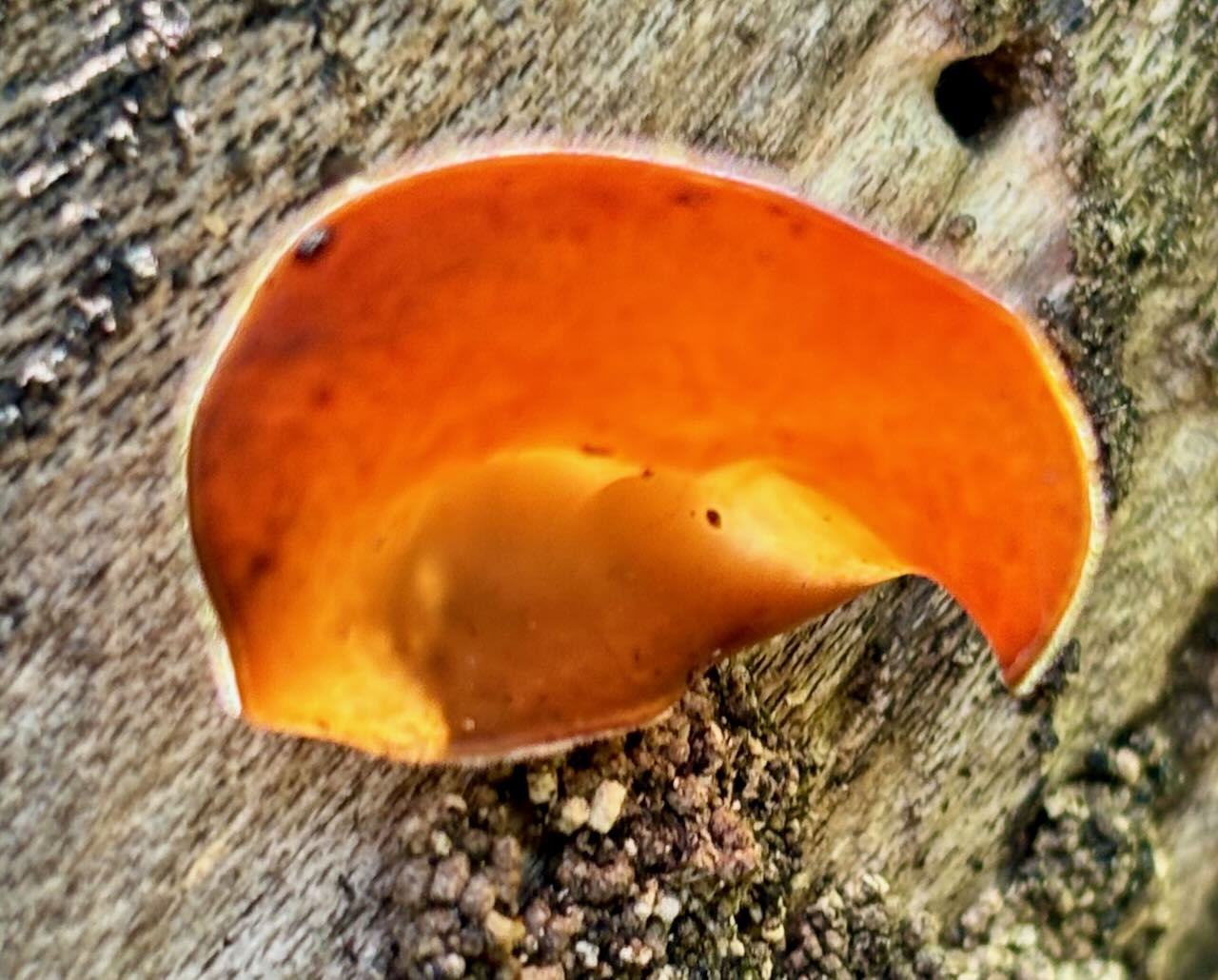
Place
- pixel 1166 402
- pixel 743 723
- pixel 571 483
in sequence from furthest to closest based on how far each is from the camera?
pixel 1166 402 → pixel 743 723 → pixel 571 483

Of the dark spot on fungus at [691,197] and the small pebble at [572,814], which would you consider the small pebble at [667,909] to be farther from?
the dark spot on fungus at [691,197]

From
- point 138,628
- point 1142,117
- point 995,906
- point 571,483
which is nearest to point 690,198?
point 571,483

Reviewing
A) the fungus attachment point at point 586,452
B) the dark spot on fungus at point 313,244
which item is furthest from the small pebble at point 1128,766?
the dark spot on fungus at point 313,244

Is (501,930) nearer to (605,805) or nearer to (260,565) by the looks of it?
(605,805)

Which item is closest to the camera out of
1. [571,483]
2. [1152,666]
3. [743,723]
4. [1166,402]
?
[571,483]

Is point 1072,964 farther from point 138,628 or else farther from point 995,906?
point 138,628

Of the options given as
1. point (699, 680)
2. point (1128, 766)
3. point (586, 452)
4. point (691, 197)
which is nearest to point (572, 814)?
point (699, 680)

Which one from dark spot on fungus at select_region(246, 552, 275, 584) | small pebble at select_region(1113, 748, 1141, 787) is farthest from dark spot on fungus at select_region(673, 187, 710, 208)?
small pebble at select_region(1113, 748, 1141, 787)
